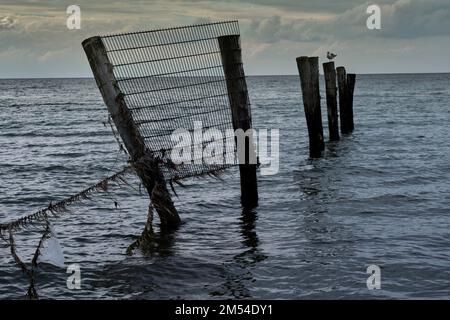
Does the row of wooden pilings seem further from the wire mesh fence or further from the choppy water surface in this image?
the wire mesh fence

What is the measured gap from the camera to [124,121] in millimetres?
9031

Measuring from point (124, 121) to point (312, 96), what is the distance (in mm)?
9807

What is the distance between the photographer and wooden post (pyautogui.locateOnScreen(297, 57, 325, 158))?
17.5 m

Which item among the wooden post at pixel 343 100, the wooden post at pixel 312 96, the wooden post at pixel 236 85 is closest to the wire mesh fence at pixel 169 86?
the wooden post at pixel 236 85

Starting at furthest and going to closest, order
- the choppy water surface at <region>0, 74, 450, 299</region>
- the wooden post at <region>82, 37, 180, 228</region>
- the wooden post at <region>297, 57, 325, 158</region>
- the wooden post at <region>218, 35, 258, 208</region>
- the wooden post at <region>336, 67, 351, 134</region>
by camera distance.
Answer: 1. the wooden post at <region>336, 67, 351, 134</region>
2. the wooden post at <region>297, 57, 325, 158</region>
3. the wooden post at <region>218, 35, 258, 208</region>
4. the wooden post at <region>82, 37, 180, 228</region>
5. the choppy water surface at <region>0, 74, 450, 299</region>

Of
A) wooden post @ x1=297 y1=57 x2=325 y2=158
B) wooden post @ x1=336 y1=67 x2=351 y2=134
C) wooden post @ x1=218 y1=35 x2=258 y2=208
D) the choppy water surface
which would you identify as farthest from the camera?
wooden post @ x1=336 y1=67 x2=351 y2=134

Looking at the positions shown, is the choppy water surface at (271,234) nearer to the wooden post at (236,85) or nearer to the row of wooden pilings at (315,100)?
the row of wooden pilings at (315,100)

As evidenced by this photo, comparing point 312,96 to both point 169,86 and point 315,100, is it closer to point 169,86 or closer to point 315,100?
point 315,100

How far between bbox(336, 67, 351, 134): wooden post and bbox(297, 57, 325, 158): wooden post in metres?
6.43

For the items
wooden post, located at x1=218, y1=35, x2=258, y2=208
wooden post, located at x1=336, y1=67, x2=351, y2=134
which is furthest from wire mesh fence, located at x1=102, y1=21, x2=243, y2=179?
wooden post, located at x1=336, y1=67, x2=351, y2=134

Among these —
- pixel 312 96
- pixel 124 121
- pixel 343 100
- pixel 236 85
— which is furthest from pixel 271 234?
pixel 343 100

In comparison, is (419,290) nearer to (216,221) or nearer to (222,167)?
(222,167)

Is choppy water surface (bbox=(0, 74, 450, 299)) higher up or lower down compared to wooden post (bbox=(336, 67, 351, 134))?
lower down
